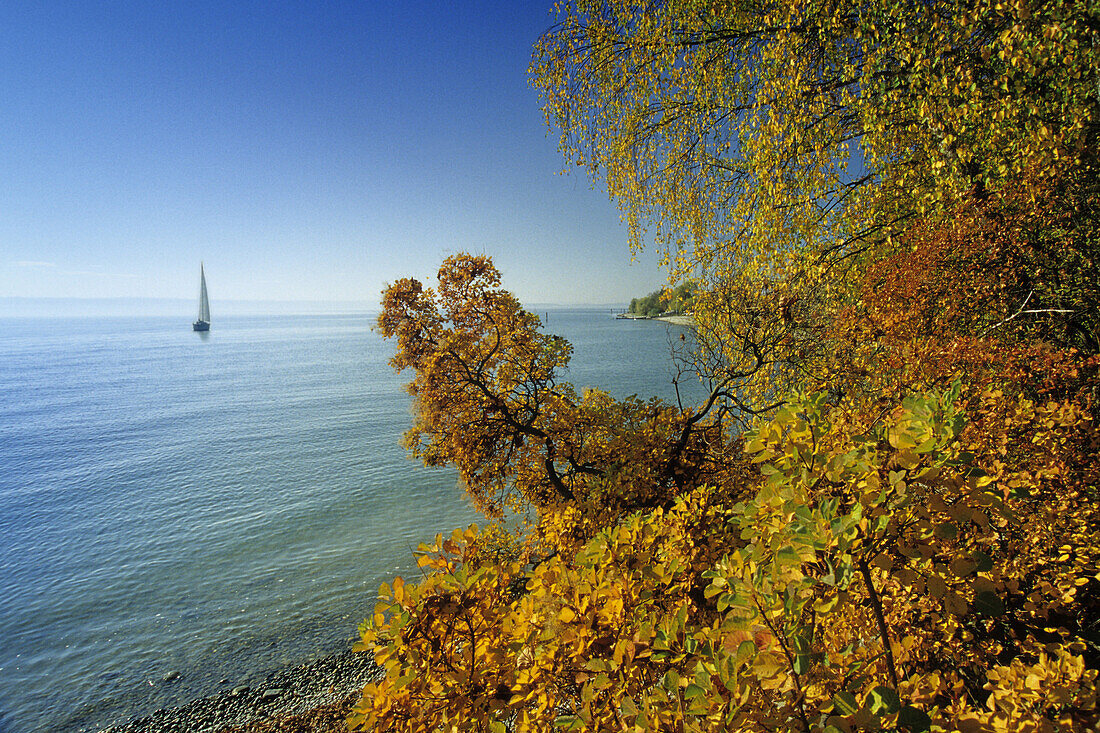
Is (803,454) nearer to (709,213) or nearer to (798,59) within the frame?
(798,59)

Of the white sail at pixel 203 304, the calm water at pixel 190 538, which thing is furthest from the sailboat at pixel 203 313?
the calm water at pixel 190 538

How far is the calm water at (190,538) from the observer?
14.1 metres

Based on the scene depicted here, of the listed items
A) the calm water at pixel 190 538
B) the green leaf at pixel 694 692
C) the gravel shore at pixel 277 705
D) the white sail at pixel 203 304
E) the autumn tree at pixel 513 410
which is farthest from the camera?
the white sail at pixel 203 304

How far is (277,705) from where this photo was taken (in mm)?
12344

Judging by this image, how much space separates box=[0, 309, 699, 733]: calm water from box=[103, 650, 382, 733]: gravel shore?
20.3 inches

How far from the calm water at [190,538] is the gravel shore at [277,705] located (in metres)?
0.52

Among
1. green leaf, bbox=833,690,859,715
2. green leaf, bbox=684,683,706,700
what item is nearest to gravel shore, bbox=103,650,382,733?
green leaf, bbox=684,683,706,700

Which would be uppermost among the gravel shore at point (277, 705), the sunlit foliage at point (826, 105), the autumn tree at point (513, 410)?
the sunlit foliage at point (826, 105)

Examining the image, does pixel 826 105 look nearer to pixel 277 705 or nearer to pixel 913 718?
pixel 913 718

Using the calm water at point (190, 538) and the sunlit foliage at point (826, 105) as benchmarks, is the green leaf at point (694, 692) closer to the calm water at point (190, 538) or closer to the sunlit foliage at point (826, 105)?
the sunlit foliage at point (826, 105)

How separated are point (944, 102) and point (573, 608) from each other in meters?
5.74

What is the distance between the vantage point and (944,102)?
15.1ft

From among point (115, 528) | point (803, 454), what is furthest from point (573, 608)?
point (115, 528)

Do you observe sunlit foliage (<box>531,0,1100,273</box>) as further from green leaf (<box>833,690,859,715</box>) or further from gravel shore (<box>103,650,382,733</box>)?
gravel shore (<box>103,650,382,733</box>)
